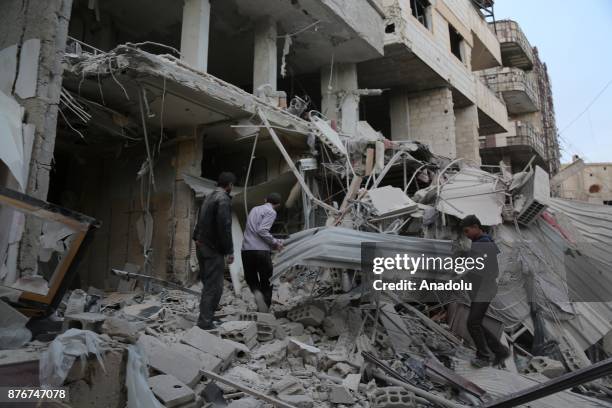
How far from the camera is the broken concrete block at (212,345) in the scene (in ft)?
12.8

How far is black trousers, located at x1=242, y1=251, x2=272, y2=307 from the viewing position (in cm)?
541

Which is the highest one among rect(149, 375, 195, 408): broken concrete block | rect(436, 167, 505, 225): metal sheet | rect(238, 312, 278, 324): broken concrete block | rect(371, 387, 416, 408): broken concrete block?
rect(436, 167, 505, 225): metal sheet

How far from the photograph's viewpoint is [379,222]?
6.59 m

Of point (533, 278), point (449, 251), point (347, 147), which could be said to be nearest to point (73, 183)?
point (347, 147)

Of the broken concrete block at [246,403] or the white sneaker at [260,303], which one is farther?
the white sneaker at [260,303]

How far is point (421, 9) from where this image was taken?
15.5m

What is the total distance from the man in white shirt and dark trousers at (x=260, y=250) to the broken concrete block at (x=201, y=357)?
165 cm

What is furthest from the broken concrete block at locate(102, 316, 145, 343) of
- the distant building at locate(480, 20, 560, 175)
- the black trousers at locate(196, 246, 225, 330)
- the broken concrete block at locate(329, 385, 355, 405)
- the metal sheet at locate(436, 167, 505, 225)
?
the distant building at locate(480, 20, 560, 175)

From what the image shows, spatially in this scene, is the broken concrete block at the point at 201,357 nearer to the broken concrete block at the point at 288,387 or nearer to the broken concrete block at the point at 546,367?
the broken concrete block at the point at 288,387

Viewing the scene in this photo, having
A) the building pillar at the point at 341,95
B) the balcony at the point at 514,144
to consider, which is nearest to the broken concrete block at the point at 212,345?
the building pillar at the point at 341,95

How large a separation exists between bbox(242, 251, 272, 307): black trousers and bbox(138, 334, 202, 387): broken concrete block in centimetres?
185

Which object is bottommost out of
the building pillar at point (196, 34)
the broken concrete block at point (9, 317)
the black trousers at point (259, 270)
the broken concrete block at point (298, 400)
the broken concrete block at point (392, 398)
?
the broken concrete block at point (392, 398)

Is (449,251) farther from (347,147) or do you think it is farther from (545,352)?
(347,147)

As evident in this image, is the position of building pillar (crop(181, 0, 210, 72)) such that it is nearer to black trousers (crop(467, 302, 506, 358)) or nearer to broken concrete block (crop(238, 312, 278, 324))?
broken concrete block (crop(238, 312, 278, 324))
